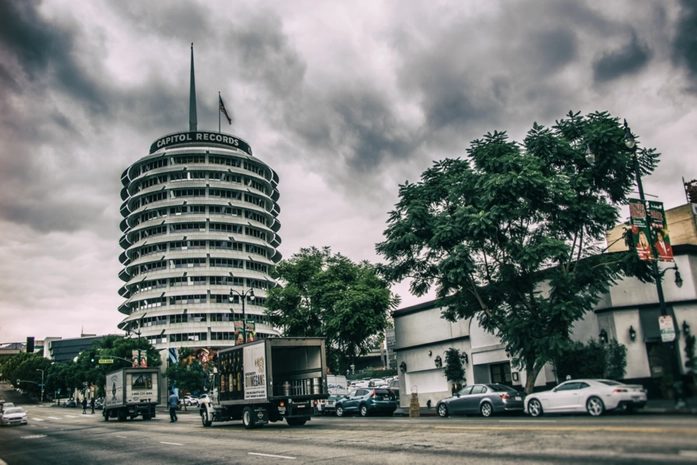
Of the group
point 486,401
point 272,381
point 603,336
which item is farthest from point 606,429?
point 603,336

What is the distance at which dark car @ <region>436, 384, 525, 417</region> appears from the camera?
78.5 ft

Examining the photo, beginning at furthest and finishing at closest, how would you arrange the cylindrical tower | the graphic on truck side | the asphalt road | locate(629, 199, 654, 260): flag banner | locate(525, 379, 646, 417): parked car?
the cylindrical tower
the graphic on truck side
locate(629, 199, 654, 260): flag banner
locate(525, 379, 646, 417): parked car
the asphalt road

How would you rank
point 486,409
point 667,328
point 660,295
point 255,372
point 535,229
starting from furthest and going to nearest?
point 535,229 < point 255,372 < point 486,409 < point 660,295 < point 667,328

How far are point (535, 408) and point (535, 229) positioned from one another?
9.30 m

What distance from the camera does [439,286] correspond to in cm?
3164

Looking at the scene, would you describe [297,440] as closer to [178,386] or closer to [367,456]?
[367,456]

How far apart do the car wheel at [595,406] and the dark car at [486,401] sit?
4653 mm

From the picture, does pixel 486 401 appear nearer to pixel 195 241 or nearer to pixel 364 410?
pixel 364 410

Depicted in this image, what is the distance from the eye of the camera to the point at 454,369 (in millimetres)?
36531

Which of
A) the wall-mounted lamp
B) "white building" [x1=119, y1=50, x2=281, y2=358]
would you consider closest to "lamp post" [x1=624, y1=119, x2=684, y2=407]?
the wall-mounted lamp

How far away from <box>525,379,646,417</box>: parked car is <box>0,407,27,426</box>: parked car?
3930cm

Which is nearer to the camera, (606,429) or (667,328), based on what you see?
(606,429)

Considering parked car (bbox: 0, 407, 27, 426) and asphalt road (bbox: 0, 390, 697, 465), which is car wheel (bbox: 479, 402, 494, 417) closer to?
asphalt road (bbox: 0, 390, 697, 465)

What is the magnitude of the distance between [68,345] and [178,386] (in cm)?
12403
